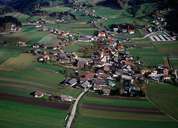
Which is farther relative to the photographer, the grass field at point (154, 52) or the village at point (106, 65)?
the grass field at point (154, 52)

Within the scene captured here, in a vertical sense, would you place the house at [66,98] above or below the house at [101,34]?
below

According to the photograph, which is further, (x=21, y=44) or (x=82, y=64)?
(x=21, y=44)

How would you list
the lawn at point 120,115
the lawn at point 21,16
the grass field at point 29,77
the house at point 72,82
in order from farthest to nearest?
the lawn at point 21,16 < the house at point 72,82 < the grass field at point 29,77 < the lawn at point 120,115

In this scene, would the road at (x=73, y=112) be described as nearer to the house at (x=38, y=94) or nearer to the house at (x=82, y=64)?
the house at (x=38, y=94)

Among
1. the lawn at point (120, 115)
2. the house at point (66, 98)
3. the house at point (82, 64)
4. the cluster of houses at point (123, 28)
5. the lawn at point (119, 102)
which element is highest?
the cluster of houses at point (123, 28)

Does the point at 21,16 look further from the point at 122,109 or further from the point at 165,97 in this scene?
the point at 122,109

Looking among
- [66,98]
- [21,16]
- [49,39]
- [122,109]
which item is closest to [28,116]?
[66,98]

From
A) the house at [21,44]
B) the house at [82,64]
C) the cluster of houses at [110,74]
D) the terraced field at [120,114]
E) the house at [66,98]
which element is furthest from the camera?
the house at [21,44]

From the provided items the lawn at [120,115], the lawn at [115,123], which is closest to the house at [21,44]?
the lawn at [120,115]
